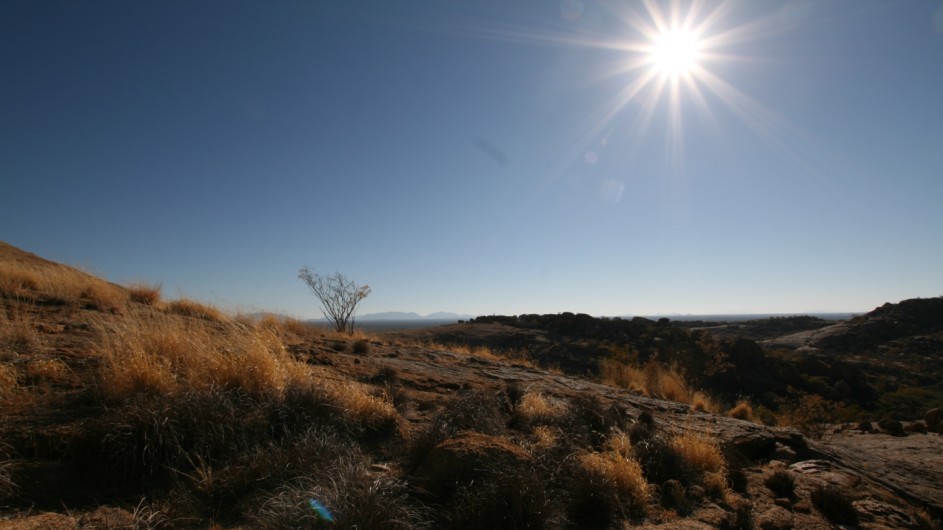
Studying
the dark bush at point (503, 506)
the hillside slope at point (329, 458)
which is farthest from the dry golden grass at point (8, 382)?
the dark bush at point (503, 506)

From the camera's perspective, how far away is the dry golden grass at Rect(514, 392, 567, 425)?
6.20 meters

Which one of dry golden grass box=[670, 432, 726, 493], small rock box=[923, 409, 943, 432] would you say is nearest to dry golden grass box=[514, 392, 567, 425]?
dry golden grass box=[670, 432, 726, 493]

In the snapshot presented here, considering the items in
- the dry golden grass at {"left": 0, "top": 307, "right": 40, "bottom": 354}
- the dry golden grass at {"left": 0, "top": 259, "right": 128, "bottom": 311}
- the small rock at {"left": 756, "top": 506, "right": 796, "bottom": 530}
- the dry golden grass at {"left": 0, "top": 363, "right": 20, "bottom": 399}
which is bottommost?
the small rock at {"left": 756, "top": 506, "right": 796, "bottom": 530}

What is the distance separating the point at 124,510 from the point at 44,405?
1848 millimetres

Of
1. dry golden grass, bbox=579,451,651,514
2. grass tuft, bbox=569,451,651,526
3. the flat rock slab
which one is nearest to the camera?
grass tuft, bbox=569,451,651,526

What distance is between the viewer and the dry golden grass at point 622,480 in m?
4.11

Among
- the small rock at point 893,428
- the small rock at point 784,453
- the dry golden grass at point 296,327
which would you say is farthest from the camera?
the dry golden grass at point 296,327

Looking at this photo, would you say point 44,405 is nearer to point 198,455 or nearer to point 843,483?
point 198,455

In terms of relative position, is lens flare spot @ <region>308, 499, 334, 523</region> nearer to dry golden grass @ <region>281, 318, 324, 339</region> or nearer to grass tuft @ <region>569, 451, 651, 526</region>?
grass tuft @ <region>569, 451, 651, 526</region>

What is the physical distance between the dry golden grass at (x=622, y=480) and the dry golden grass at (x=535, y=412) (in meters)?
1.53

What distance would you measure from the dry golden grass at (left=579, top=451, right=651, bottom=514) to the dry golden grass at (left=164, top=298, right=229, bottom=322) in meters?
7.83

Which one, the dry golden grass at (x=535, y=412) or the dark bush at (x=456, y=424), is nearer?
the dark bush at (x=456, y=424)

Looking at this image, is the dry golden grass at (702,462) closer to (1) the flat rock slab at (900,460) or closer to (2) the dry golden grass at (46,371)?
(1) the flat rock slab at (900,460)

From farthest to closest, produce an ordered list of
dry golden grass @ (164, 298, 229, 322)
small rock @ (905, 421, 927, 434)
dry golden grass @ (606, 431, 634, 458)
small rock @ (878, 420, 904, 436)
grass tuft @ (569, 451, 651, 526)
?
small rock @ (905, 421, 927, 434) → small rock @ (878, 420, 904, 436) → dry golden grass @ (164, 298, 229, 322) → dry golden grass @ (606, 431, 634, 458) → grass tuft @ (569, 451, 651, 526)
